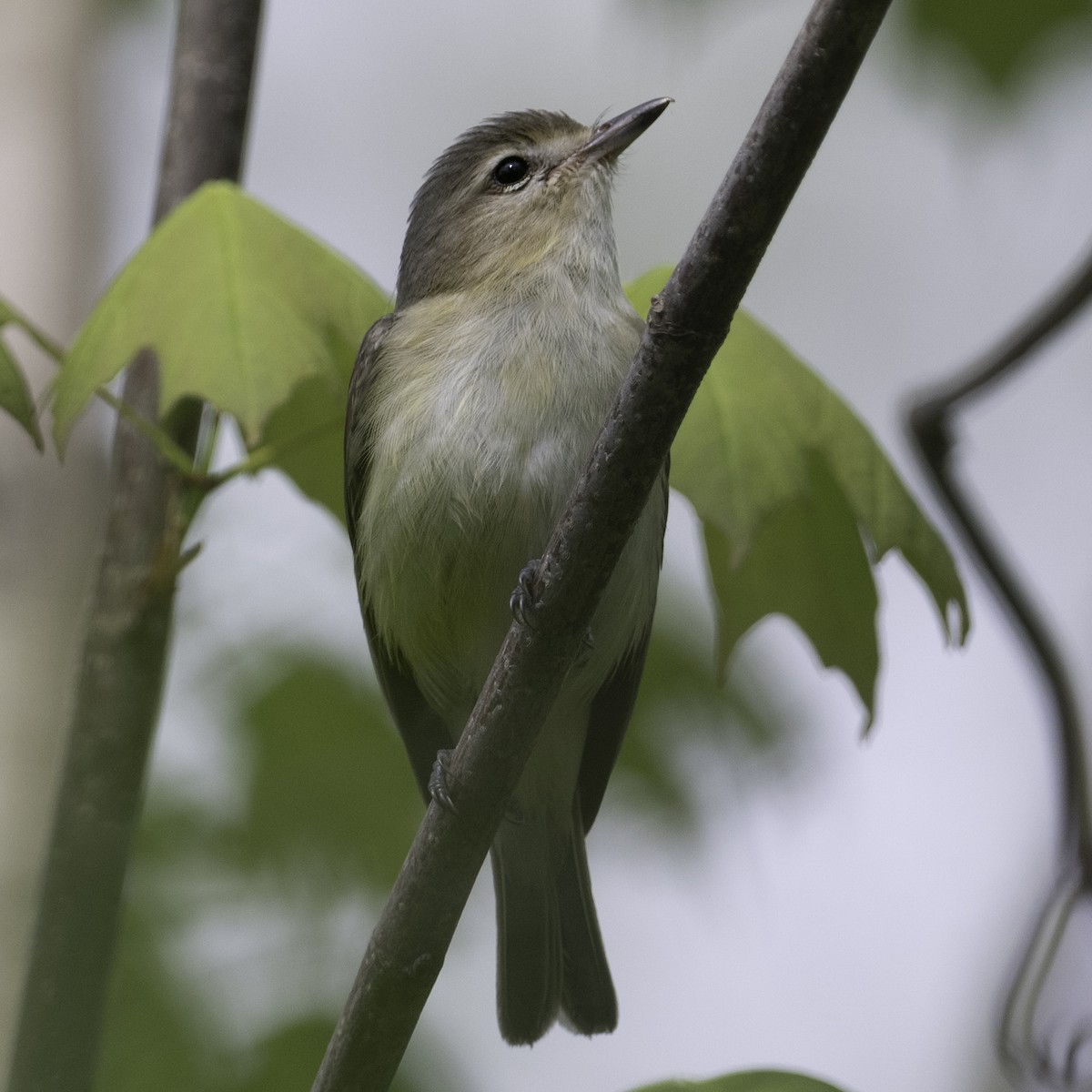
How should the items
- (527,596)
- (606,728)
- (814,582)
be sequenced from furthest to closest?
(606,728), (814,582), (527,596)

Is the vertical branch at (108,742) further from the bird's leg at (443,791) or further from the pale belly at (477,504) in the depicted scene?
the bird's leg at (443,791)

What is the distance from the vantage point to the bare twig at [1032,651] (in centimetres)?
299

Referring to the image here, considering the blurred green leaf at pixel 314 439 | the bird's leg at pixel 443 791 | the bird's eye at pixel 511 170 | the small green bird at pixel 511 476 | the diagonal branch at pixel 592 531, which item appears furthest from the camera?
the bird's eye at pixel 511 170

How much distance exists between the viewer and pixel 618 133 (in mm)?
3439

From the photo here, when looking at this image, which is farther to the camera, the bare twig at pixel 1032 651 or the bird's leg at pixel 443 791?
the bare twig at pixel 1032 651

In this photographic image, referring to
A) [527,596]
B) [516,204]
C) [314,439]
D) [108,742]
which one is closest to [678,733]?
[516,204]

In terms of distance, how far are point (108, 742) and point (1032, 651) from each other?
2079 millimetres

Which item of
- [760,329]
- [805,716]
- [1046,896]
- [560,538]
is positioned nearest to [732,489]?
[760,329]

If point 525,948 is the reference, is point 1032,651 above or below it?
above

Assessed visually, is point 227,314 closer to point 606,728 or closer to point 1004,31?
point 606,728

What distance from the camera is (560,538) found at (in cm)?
198

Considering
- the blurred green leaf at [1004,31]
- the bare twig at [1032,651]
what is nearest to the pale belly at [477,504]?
the bare twig at [1032,651]

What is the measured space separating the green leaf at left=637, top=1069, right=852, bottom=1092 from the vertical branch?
107cm

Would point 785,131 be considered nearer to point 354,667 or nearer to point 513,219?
point 513,219
